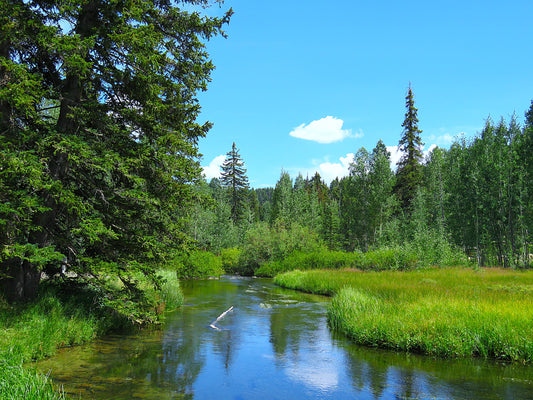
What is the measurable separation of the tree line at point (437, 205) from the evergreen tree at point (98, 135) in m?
15.5

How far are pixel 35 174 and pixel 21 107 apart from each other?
6.62ft

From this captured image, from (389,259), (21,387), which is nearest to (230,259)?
(389,259)

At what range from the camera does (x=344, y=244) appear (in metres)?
63.7

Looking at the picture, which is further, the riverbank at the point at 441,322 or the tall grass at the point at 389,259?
the tall grass at the point at 389,259

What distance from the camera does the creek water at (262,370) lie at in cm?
823

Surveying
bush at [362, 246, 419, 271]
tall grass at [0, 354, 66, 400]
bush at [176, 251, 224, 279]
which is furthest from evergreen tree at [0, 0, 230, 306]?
bush at [176, 251, 224, 279]

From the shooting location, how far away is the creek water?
823 centimetres

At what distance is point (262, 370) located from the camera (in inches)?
397

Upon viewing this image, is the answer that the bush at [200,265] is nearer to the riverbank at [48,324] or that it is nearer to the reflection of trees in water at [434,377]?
the riverbank at [48,324]

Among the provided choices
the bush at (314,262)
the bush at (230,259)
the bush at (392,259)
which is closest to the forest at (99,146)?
the bush at (392,259)

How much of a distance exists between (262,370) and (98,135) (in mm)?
9076

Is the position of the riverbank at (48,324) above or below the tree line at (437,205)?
below

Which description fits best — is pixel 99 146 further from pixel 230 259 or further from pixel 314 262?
pixel 230 259

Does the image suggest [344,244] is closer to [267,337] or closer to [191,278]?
[191,278]
